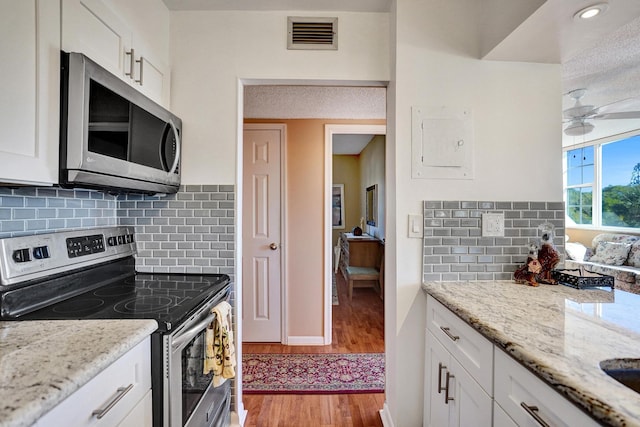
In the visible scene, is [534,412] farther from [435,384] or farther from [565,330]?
[435,384]

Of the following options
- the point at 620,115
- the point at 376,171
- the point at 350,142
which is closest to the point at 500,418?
the point at 620,115

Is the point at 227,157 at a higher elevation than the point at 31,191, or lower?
higher

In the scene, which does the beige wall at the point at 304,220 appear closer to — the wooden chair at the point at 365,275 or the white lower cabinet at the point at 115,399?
the wooden chair at the point at 365,275

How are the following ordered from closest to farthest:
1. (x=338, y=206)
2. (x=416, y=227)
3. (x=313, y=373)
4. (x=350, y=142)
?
(x=416, y=227), (x=313, y=373), (x=350, y=142), (x=338, y=206)

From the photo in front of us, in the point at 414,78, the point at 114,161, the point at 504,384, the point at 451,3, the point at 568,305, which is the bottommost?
the point at 504,384

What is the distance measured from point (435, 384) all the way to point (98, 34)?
79.8 inches

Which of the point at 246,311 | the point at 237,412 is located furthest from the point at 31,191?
the point at 246,311

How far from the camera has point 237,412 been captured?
1.76m

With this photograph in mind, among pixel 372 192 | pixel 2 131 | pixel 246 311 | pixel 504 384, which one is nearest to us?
pixel 2 131

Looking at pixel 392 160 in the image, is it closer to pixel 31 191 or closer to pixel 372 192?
pixel 31 191

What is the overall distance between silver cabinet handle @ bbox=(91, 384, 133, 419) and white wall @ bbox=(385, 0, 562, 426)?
124 centimetres

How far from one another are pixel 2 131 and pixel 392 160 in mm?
1546

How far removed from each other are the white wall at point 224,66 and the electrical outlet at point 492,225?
1067 mm

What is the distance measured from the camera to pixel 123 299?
129 cm
